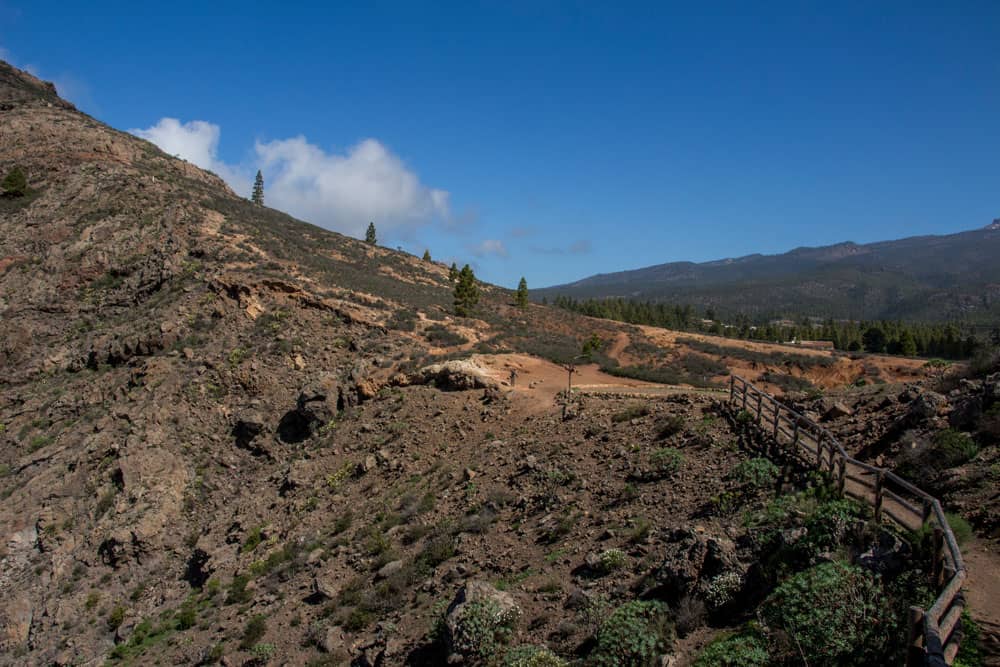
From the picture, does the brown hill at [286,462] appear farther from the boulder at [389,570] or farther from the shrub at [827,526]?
the shrub at [827,526]

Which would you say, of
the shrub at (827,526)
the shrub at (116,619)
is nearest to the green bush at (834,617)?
the shrub at (827,526)

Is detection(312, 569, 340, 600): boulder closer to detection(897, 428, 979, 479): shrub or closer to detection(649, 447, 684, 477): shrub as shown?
detection(649, 447, 684, 477): shrub

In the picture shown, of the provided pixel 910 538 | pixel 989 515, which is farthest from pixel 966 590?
pixel 989 515

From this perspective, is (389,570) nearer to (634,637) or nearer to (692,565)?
(634,637)

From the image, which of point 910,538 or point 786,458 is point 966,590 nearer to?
point 910,538

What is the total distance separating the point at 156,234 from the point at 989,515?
127 ft

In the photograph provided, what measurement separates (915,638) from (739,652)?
7.53 feet

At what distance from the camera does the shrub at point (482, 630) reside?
9602 millimetres

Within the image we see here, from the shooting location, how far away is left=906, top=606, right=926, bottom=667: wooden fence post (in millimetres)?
5234

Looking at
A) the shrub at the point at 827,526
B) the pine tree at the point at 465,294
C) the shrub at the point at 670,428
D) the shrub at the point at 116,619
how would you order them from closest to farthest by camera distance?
the shrub at the point at 827,526 → the shrub at the point at 670,428 → the shrub at the point at 116,619 → the pine tree at the point at 465,294

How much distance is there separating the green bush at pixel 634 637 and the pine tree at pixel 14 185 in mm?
45601

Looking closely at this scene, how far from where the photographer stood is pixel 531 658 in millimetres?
8906

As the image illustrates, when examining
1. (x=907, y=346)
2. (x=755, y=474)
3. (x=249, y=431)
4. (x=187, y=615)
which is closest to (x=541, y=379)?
(x=249, y=431)

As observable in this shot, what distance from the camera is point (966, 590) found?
695 cm
